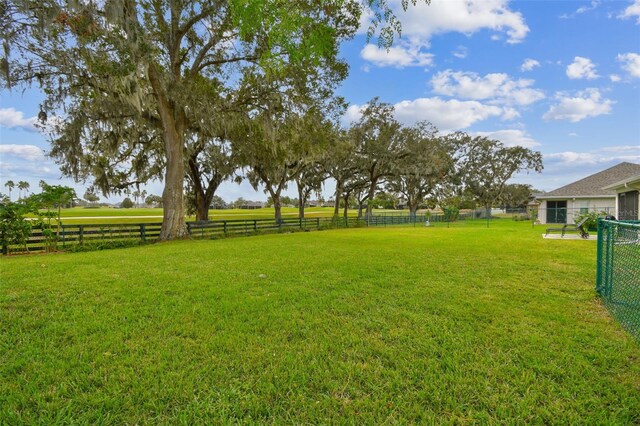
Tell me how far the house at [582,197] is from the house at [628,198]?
22.3ft

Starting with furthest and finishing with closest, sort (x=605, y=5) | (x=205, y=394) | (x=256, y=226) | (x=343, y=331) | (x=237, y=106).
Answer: (x=256, y=226) < (x=237, y=106) < (x=605, y=5) < (x=343, y=331) < (x=205, y=394)

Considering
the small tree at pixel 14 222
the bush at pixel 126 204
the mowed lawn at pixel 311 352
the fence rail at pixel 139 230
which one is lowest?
the mowed lawn at pixel 311 352

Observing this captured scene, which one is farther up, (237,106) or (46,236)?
(237,106)

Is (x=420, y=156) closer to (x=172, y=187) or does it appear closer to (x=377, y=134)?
(x=377, y=134)

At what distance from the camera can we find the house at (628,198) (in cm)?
1165

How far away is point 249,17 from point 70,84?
972cm

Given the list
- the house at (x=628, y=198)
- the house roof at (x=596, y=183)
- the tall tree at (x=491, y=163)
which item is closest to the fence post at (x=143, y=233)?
the house at (x=628, y=198)

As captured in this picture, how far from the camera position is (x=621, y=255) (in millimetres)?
3611

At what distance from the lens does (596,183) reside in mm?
22281

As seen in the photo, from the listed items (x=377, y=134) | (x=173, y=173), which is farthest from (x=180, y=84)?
(x=377, y=134)

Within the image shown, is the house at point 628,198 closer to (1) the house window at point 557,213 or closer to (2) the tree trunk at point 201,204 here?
(1) the house window at point 557,213

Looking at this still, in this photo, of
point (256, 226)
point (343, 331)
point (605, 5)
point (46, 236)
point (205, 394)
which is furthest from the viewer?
point (256, 226)

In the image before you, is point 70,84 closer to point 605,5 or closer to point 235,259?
point 235,259

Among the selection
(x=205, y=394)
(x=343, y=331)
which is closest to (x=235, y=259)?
(x=343, y=331)
